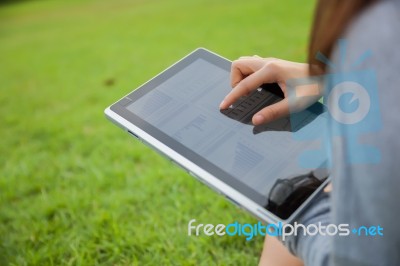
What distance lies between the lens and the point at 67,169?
2207 millimetres

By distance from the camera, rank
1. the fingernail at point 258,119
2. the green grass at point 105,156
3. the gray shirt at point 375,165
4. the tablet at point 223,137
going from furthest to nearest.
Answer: the green grass at point 105,156, the fingernail at point 258,119, the tablet at point 223,137, the gray shirt at point 375,165

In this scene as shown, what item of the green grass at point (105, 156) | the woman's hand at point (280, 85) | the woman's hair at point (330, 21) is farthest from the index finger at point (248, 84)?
the green grass at point (105, 156)

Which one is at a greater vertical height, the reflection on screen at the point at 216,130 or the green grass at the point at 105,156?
the reflection on screen at the point at 216,130

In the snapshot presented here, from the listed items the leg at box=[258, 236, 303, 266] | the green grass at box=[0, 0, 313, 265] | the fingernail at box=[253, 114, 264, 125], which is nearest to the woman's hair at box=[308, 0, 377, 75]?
the fingernail at box=[253, 114, 264, 125]

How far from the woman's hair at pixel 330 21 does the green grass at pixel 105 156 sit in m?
0.96

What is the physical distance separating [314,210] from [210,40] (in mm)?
3582

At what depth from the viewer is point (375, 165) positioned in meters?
0.63

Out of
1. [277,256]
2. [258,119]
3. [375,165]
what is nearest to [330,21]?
[375,165]

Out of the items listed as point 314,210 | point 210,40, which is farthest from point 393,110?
point 210,40

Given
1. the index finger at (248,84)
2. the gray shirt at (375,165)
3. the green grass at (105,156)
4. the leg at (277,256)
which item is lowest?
the green grass at (105,156)

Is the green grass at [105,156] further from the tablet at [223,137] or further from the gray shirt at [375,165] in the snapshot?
the gray shirt at [375,165]

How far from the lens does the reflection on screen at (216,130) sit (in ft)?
3.28

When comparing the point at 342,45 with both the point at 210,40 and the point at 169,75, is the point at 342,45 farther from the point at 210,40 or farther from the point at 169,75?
the point at 210,40

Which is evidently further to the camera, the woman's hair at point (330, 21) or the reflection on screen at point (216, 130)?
the reflection on screen at point (216, 130)
